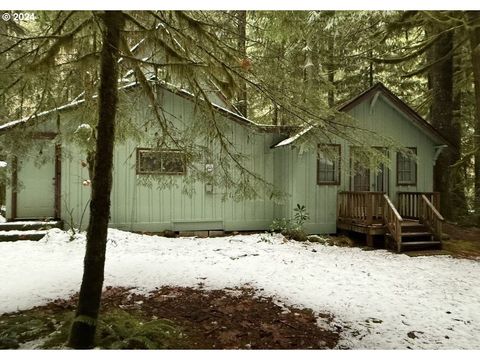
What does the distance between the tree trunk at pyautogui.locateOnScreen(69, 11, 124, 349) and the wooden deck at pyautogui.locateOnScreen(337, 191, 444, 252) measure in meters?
6.06

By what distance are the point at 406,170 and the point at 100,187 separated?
830 cm

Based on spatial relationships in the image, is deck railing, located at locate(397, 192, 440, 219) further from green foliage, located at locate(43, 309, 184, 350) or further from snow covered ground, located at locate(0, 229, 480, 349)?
green foliage, located at locate(43, 309, 184, 350)

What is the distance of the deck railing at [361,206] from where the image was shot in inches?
291

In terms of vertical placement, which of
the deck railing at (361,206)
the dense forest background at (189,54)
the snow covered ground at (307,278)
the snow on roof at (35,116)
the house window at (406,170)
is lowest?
the snow covered ground at (307,278)

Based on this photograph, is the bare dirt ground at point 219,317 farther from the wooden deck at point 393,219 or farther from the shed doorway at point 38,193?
the wooden deck at point 393,219

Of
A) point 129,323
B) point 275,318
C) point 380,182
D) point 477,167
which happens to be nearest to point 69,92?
point 129,323

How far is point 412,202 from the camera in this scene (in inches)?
326

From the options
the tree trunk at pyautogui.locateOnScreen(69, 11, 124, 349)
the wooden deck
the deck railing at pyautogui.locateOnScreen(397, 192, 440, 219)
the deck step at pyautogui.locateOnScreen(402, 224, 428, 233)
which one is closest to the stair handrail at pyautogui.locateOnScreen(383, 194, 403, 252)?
the wooden deck

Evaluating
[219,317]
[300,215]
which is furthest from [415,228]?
[219,317]

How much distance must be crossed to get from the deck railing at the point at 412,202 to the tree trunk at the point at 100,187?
293 inches

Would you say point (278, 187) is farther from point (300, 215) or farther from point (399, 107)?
point (399, 107)

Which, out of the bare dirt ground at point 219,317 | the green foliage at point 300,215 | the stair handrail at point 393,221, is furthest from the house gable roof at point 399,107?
the bare dirt ground at point 219,317

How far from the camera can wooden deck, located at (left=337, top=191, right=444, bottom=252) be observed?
701cm
